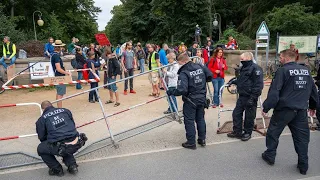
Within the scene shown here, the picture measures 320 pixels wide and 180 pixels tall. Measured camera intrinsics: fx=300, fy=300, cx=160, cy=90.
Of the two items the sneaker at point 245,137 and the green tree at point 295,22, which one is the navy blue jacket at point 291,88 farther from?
the green tree at point 295,22

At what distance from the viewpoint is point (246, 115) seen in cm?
556

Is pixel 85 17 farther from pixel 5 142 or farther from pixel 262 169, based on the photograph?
pixel 262 169

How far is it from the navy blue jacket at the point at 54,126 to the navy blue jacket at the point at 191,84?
179 centimetres

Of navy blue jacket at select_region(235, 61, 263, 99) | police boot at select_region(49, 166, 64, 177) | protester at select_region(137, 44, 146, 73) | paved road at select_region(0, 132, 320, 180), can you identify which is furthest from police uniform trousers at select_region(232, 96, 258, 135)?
protester at select_region(137, 44, 146, 73)

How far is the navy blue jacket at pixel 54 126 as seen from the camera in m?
4.11

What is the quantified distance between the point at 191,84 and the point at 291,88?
5.19 feet

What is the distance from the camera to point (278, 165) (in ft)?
14.7

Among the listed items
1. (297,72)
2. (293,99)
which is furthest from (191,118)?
(297,72)

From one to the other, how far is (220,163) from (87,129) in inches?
125

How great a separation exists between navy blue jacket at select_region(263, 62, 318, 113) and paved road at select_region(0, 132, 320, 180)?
95cm

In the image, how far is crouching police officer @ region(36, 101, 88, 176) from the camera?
4117 mm

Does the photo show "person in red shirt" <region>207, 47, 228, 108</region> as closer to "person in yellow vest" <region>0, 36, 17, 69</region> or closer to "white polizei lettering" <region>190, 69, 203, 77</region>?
"white polizei lettering" <region>190, 69, 203, 77</region>

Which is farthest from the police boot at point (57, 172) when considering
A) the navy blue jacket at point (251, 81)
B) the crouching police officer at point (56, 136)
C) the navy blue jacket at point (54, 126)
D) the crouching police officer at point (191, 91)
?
the navy blue jacket at point (251, 81)

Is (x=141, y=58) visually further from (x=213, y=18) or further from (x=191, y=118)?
(x=213, y=18)
